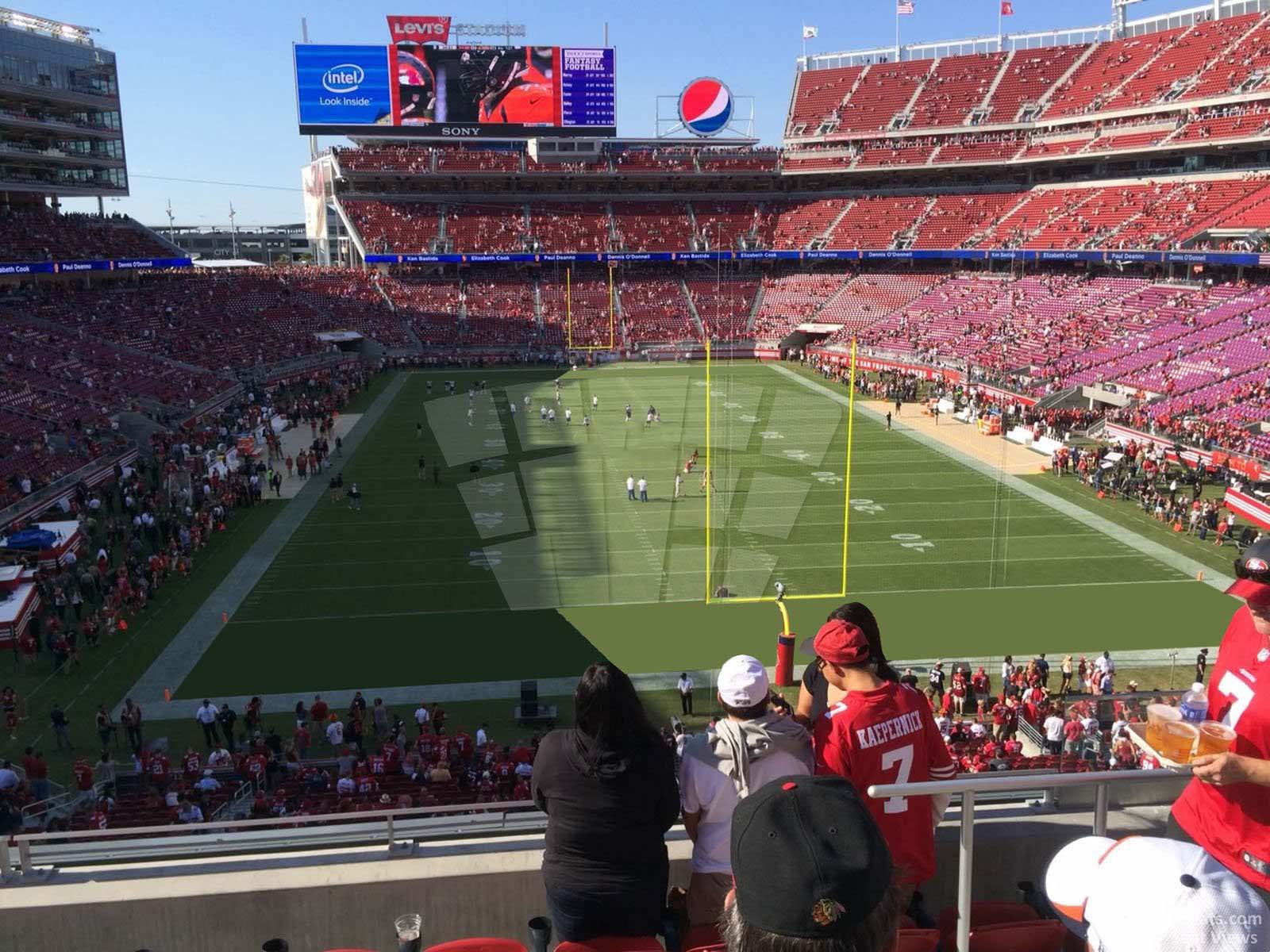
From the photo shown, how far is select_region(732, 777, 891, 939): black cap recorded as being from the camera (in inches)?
59.9

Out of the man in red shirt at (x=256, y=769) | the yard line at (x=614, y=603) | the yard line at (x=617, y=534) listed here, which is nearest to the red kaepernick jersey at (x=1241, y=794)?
the man in red shirt at (x=256, y=769)

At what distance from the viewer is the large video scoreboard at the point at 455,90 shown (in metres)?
52.3

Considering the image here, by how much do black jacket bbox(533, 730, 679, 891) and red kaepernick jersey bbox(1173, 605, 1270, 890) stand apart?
62.7 inches

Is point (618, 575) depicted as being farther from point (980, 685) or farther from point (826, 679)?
point (826, 679)

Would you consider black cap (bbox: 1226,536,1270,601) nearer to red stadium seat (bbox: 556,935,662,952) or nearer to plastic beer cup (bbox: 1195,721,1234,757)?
plastic beer cup (bbox: 1195,721,1234,757)

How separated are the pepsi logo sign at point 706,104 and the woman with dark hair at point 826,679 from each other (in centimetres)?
6306

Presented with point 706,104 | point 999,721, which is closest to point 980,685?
point 999,721

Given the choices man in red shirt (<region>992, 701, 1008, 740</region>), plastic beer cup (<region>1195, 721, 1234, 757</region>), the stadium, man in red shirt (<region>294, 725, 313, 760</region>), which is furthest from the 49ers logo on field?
plastic beer cup (<region>1195, 721, 1234, 757</region>)

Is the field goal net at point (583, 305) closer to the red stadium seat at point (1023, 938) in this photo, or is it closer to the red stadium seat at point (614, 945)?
the red stadium seat at point (614, 945)

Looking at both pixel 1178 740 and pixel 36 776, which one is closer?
pixel 1178 740

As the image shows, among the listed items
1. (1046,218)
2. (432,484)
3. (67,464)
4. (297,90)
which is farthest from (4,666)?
(1046,218)

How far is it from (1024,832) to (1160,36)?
59.9 m

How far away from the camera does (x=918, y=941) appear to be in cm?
269

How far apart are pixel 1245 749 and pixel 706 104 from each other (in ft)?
211
